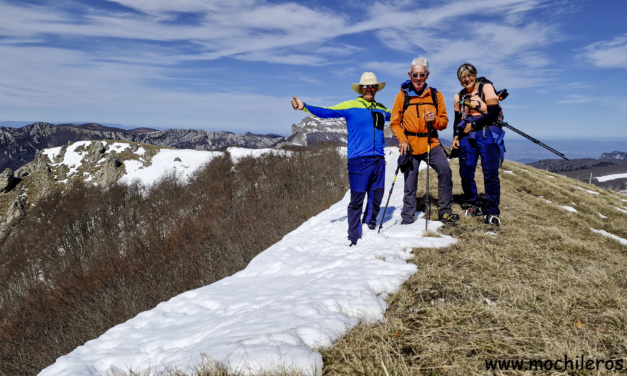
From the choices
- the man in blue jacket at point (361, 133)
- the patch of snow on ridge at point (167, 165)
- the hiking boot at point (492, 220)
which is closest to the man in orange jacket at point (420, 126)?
the man in blue jacket at point (361, 133)

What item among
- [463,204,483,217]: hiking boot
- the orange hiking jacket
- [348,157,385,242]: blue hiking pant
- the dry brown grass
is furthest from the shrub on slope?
the dry brown grass

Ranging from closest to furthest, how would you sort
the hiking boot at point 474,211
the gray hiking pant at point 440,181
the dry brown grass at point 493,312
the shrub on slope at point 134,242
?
the dry brown grass at point 493,312
the gray hiking pant at point 440,181
the hiking boot at point 474,211
the shrub on slope at point 134,242

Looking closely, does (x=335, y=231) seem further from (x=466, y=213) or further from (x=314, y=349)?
(x=314, y=349)

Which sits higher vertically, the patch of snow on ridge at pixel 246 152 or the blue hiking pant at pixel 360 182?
the patch of snow on ridge at pixel 246 152

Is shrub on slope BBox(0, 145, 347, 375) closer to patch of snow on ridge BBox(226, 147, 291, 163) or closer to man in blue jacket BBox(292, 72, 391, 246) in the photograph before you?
patch of snow on ridge BBox(226, 147, 291, 163)

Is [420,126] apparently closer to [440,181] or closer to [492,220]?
[440,181]

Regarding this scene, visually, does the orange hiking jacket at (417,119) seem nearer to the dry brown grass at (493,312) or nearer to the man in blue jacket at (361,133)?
the man in blue jacket at (361,133)

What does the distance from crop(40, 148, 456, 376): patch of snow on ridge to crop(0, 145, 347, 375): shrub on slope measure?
1091 inches

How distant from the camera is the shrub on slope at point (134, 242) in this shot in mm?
39156

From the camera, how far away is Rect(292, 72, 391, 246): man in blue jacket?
6.53 m

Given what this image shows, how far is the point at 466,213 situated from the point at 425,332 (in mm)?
5105

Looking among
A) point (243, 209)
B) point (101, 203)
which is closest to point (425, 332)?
point (243, 209)

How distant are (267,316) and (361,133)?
4.47 m

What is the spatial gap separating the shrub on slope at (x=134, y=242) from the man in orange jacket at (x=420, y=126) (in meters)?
27.1
